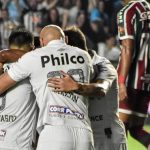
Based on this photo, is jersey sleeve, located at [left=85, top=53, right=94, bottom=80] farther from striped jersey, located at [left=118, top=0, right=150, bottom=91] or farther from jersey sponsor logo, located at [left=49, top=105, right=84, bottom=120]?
striped jersey, located at [left=118, top=0, right=150, bottom=91]

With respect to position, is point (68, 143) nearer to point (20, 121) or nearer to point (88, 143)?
point (88, 143)

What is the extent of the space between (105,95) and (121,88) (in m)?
1.47

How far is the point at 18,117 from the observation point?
5.26m

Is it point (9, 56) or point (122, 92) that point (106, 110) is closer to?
point (9, 56)

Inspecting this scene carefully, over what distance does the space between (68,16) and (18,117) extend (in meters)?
11.3

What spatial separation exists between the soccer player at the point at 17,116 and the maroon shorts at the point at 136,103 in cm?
208

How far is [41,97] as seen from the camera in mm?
5051

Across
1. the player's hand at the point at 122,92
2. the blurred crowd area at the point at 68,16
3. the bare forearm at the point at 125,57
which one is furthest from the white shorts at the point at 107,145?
the blurred crowd area at the point at 68,16

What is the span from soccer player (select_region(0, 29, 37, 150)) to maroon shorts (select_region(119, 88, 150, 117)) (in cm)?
208

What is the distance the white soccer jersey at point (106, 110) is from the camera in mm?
5555

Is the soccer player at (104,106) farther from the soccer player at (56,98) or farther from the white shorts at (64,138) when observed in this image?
the white shorts at (64,138)

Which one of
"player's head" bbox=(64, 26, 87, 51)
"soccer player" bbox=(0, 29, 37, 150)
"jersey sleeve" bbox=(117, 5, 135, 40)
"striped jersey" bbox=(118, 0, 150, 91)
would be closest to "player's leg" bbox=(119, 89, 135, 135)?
"striped jersey" bbox=(118, 0, 150, 91)

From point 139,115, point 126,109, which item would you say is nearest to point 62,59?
point 126,109

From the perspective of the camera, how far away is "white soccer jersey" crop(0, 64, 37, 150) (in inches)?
206
